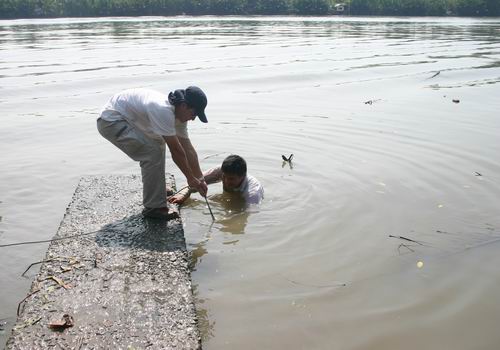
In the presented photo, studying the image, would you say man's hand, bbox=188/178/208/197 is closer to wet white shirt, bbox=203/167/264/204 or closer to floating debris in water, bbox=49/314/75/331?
wet white shirt, bbox=203/167/264/204

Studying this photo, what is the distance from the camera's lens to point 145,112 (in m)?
4.66

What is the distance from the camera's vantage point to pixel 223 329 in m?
3.60

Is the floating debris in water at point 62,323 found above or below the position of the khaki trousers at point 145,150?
below

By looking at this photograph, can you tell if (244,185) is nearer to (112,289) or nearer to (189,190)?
(189,190)

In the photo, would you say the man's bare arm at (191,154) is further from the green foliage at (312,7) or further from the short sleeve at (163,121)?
the green foliage at (312,7)

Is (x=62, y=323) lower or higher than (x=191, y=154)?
lower

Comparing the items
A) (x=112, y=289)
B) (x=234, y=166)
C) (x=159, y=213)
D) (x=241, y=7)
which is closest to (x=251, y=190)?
(x=234, y=166)

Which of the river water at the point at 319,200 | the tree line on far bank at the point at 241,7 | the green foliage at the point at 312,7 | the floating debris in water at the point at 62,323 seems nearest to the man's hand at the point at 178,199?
the river water at the point at 319,200

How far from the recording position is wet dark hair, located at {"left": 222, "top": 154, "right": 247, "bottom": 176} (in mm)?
Answer: 5723

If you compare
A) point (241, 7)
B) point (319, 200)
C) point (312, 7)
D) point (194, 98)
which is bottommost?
point (319, 200)

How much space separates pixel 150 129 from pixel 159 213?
2.73ft

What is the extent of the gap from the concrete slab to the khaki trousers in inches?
13.4

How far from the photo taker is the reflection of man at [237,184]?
573 cm

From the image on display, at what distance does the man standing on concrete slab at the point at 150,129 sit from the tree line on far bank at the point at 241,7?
5518 cm
